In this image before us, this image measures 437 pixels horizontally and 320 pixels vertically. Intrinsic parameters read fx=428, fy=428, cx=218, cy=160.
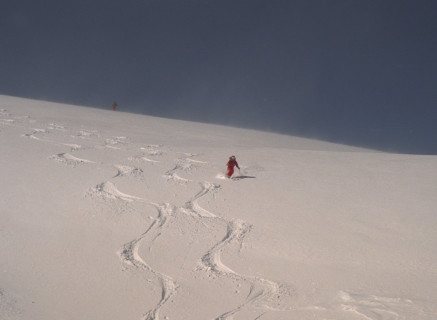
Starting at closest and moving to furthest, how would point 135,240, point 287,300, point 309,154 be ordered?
point 287,300, point 135,240, point 309,154

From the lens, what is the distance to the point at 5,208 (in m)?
6.43

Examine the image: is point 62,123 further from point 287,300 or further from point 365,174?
point 287,300

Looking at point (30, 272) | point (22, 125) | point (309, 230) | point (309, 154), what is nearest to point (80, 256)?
point (30, 272)

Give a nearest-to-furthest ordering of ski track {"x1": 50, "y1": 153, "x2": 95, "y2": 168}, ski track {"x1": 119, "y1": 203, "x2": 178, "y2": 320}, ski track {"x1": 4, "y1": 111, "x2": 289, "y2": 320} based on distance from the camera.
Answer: ski track {"x1": 119, "y1": 203, "x2": 178, "y2": 320}, ski track {"x1": 4, "y1": 111, "x2": 289, "y2": 320}, ski track {"x1": 50, "y1": 153, "x2": 95, "y2": 168}

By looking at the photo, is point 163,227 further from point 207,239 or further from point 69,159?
Answer: point 69,159

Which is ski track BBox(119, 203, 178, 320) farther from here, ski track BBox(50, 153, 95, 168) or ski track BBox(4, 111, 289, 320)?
ski track BBox(50, 153, 95, 168)

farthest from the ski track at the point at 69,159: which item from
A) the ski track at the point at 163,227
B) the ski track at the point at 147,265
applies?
the ski track at the point at 147,265

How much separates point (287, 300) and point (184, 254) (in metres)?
1.52

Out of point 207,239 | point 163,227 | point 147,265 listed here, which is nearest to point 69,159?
point 163,227

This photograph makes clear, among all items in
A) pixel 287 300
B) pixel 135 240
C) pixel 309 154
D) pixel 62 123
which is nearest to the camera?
pixel 287 300

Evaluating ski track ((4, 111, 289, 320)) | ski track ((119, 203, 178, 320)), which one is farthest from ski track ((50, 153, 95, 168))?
ski track ((119, 203, 178, 320))

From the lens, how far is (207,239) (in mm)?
5957

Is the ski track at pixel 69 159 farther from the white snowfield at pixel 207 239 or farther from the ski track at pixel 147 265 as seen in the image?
the ski track at pixel 147 265

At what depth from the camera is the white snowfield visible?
14.3 ft
